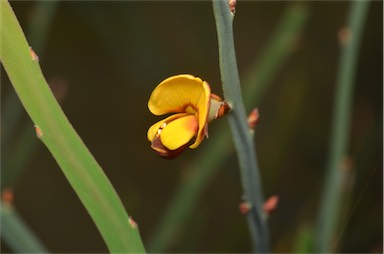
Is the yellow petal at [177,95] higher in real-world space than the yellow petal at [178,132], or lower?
higher

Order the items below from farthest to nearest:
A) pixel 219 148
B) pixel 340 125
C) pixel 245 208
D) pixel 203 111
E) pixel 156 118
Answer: pixel 156 118 → pixel 219 148 → pixel 340 125 → pixel 245 208 → pixel 203 111

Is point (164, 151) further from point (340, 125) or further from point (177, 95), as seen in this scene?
point (340, 125)

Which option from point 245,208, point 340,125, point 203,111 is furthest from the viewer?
point 340,125

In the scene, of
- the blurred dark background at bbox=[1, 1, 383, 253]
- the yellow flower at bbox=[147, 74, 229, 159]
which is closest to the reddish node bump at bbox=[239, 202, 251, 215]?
the yellow flower at bbox=[147, 74, 229, 159]

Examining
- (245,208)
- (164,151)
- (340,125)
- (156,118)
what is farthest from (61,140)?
(156,118)

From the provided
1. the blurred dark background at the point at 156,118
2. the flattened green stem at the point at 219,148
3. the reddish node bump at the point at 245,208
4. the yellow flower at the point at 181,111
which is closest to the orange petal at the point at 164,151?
the yellow flower at the point at 181,111

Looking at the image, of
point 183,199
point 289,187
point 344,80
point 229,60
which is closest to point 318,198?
point 289,187

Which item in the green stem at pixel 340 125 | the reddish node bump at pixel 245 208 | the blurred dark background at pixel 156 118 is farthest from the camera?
the blurred dark background at pixel 156 118

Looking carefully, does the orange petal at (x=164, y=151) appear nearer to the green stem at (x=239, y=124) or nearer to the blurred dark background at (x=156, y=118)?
the green stem at (x=239, y=124)
